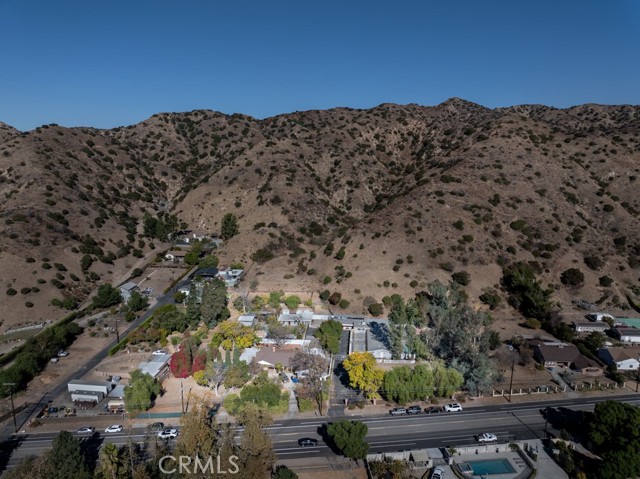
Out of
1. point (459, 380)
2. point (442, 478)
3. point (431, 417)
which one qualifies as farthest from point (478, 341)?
point (442, 478)

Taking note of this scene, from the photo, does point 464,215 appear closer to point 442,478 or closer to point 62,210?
point 442,478

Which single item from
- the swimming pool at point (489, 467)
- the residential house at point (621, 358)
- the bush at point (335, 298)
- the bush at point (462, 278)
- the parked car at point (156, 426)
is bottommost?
the swimming pool at point (489, 467)

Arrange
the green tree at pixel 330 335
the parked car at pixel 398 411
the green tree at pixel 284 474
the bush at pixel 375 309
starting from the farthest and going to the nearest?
1. the bush at pixel 375 309
2. the green tree at pixel 330 335
3. the parked car at pixel 398 411
4. the green tree at pixel 284 474

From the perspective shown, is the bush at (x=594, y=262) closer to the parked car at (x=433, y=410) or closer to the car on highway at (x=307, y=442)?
the parked car at (x=433, y=410)

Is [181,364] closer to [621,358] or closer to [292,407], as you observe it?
[292,407]

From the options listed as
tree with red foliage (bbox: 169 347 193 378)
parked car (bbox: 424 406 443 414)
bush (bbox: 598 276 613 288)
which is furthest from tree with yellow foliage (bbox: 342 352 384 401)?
bush (bbox: 598 276 613 288)

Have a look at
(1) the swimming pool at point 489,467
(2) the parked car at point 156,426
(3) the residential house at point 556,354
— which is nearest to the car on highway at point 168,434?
(2) the parked car at point 156,426

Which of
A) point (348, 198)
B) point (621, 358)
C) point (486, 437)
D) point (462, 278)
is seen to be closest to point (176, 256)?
point (348, 198)

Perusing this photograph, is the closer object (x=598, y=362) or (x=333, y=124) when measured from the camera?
(x=598, y=362)
